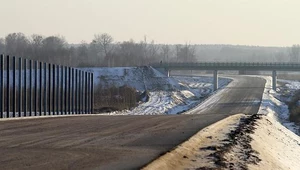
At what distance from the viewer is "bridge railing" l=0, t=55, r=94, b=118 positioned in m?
38.1

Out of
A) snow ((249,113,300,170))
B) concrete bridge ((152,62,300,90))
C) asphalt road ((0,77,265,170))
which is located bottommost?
snow ((249,113,300,170))

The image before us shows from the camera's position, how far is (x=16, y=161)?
13727mm

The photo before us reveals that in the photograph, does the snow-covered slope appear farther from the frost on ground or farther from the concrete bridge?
the concrete bridge

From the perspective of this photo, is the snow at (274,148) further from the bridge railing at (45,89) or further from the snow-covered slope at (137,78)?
the snow-covered slope at (137,78)

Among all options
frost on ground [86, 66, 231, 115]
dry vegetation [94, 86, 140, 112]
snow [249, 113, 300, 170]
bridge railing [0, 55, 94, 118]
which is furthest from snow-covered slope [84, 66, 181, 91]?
snow [249, 113, 300, 170]

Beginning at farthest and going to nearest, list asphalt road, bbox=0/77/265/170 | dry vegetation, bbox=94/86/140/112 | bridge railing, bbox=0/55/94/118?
dry vegetation, bbox=94/86/140/112 < bridge railing, bbox=0/55/94/118 < asphalt road, bbox=0/77/265/170

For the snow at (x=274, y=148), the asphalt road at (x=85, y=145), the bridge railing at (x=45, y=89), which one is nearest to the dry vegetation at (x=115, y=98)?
the bridge railing at (x=45, y=89)

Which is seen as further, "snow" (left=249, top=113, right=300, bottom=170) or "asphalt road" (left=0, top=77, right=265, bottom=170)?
"snow" (left=249, top=113, right=300, bottom=170)

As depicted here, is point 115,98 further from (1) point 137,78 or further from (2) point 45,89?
(1) point 137,78

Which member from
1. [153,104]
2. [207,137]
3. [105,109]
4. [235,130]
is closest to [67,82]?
[105,109]

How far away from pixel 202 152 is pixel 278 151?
270 inches

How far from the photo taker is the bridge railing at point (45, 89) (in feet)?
125

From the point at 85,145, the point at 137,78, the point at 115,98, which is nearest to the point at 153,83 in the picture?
the point at 137,78

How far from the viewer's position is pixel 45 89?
138 ft
